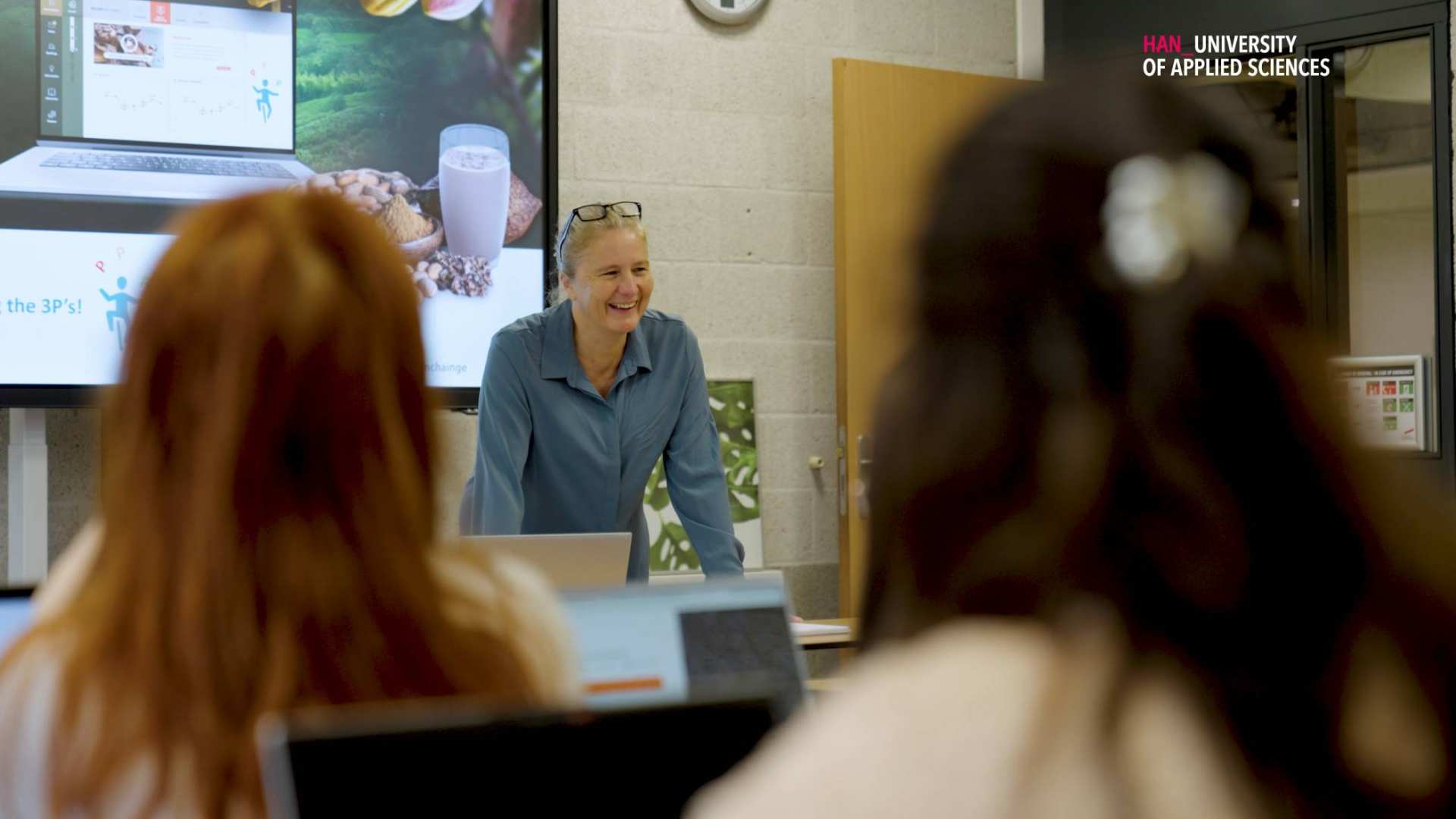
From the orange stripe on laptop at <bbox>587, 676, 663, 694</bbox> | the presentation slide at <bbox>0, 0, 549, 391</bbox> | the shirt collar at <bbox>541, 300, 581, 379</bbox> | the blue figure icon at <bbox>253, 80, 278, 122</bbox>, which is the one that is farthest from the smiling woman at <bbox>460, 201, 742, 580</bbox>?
the orange stripe on laptop at <bbox>587, 676, 663, 694</bbox>

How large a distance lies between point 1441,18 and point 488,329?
261 centimetres

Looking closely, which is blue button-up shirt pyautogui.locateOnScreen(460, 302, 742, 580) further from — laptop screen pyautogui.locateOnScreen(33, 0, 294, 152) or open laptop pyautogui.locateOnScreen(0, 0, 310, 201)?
laptop screen pyautogui.locateOnScreen(33, 0, 294, 152)

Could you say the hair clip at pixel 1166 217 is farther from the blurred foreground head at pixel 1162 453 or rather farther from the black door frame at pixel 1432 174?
the black door frame at pixel 1432 174

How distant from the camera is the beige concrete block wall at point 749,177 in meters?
4.25

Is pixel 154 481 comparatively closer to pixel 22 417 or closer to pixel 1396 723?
pixel 1396 723

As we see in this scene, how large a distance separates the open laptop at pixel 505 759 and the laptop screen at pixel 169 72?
321 centimetres

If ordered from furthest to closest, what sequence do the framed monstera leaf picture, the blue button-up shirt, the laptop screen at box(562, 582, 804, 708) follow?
the framed monstera leaf picture < the blue button-up shirt < the laptop screen at box(562, 582, 804, 708)

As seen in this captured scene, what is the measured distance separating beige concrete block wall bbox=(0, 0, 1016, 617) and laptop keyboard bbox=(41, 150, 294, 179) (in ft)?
2.87

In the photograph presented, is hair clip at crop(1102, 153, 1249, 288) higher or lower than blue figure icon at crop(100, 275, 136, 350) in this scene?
lower

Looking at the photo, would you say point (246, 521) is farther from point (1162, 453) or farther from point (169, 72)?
point (169, 72)

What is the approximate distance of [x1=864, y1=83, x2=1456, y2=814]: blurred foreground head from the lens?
1.87 ft

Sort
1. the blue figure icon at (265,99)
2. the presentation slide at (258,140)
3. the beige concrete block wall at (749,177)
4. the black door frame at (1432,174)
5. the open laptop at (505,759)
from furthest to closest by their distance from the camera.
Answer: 1. the beige concrete block wall at (749,177)
2. the black door frame at (1432,174)
3. the blue figure icon at (265,99)
4. the presentation slide at (258,140)
5. the open laptop at (505,759)

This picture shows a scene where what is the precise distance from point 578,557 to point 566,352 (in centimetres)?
115

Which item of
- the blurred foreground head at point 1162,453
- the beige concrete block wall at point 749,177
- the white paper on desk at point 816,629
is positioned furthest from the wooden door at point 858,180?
the blurred foreground head at point 1162,453
